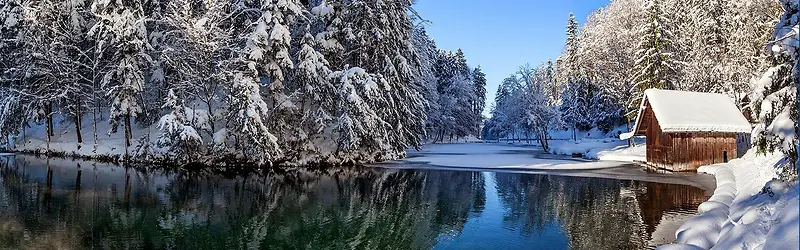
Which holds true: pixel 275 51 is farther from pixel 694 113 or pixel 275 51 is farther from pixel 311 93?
pixel 694 113

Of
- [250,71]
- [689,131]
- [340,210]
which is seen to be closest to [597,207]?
[340,210]

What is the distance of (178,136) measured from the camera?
2823 cm

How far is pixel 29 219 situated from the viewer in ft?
42.3

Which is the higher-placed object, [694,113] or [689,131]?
[694,113]

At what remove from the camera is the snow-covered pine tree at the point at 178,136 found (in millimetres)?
27859

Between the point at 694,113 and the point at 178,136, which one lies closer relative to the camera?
the point at 178,136

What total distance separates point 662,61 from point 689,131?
539 inches

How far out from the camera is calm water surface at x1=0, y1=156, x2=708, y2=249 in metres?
11.4

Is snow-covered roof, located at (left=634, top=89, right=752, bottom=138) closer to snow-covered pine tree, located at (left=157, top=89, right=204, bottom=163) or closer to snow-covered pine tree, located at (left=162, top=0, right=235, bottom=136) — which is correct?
snow-covered pine tree, located at (left=162, top=0, right=235, bottom=136)

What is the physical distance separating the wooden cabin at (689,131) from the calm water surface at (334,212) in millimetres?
7386

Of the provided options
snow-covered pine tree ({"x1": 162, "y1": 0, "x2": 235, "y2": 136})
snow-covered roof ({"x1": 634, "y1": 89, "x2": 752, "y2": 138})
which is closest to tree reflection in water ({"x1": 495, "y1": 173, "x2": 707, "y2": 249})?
snow-covered roof ({"x1": 634, "y1": 89, "x2": 752, "y2": 138})

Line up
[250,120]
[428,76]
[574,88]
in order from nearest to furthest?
[250,120] → [428,76] → [574,88]

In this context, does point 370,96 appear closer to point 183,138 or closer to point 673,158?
point 183,138

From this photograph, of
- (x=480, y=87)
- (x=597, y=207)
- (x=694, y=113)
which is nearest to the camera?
(x=597, y=207)
